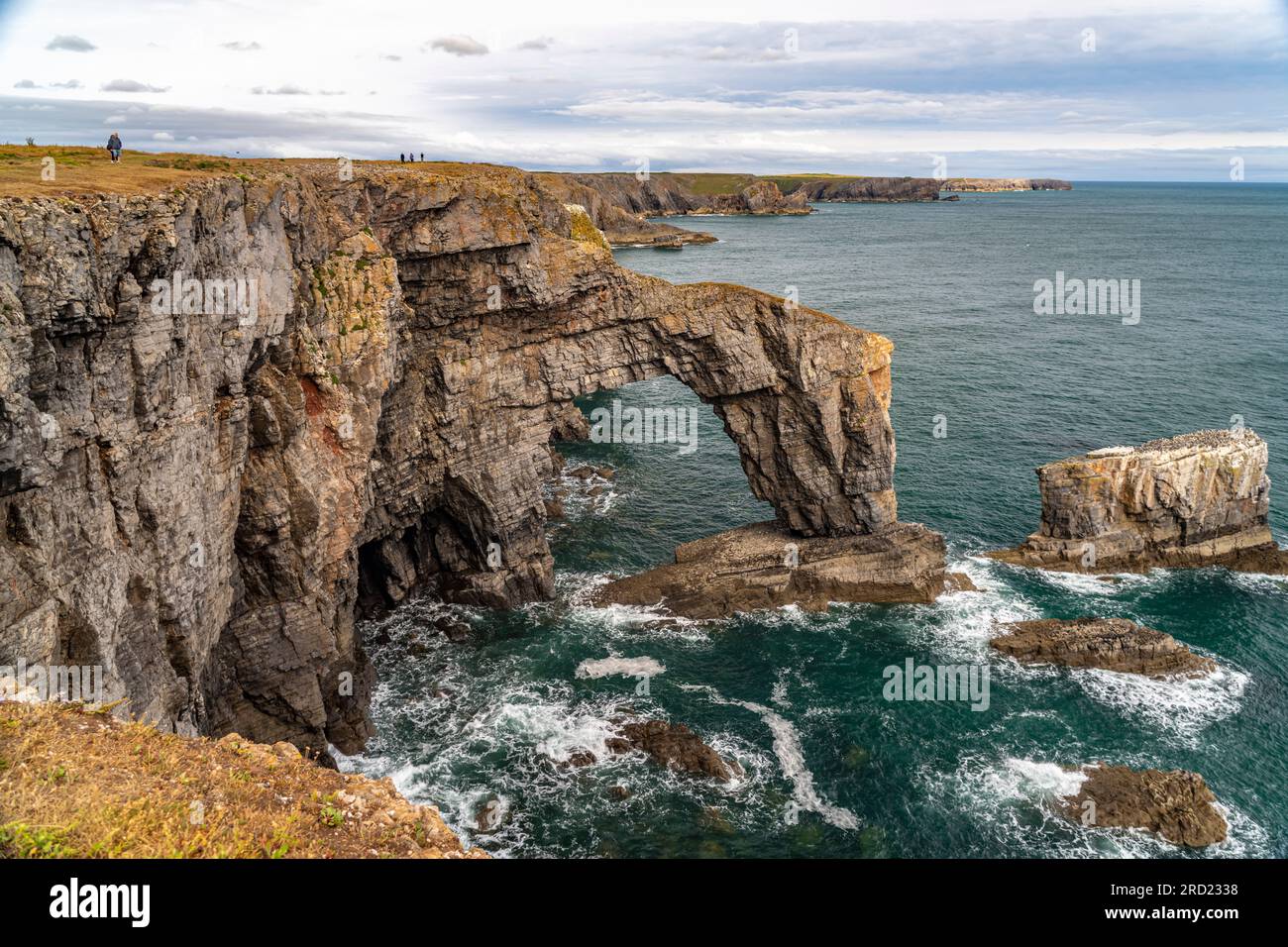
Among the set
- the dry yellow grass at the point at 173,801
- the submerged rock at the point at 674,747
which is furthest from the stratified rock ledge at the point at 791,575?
the dry yellow grass at the point at 173,801

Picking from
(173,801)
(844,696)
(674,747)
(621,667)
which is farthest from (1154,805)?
(173,801)

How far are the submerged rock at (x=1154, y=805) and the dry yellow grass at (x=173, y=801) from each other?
29.1 meters

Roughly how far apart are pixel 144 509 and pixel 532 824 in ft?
59.4

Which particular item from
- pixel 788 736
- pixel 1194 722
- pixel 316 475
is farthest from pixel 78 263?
pixel 1194 722

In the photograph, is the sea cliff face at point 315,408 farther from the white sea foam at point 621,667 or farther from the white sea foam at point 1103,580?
the white sea foam at point 1103,580

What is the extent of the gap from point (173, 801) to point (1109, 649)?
43.7 meters

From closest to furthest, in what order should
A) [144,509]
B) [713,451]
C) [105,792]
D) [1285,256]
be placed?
[105,792]
[144,509]
[713,451]
[1285,256]

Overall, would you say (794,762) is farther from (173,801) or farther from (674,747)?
(173,801)

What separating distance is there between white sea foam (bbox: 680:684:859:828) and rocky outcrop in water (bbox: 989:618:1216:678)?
13814 millimetres

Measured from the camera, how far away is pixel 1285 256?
16912 centimetres

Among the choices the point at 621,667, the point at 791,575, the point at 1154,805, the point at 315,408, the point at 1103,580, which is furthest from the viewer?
the point at 1103,580

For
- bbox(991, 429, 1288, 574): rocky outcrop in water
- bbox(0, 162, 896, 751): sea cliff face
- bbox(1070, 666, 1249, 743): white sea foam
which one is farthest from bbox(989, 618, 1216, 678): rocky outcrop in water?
bbox(0, 162, 896, 751): sea cliff face

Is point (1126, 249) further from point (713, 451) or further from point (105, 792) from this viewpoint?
point (105, 792)

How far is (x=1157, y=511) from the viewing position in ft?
179
